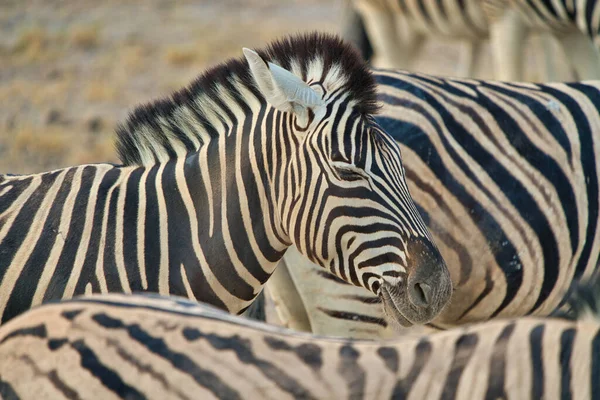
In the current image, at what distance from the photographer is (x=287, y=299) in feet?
16.2

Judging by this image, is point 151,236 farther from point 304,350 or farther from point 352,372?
point 352,372

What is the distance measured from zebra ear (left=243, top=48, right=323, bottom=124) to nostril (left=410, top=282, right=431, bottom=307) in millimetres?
850

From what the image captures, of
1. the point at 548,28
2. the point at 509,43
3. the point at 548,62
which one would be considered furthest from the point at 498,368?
the point at 548,62

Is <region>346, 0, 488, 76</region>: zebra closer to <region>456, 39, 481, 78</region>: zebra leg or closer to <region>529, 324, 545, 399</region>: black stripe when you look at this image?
<region>456, 39, 481, 78</region>: zebra leg

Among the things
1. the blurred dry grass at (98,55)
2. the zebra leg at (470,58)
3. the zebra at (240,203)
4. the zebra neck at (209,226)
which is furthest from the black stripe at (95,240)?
the zebra leg at (470,58)

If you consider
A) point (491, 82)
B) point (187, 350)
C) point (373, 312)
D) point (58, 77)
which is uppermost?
point (58, 77)

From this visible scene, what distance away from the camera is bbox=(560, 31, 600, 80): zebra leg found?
779 cm

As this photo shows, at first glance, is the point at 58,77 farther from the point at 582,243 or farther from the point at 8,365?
the point at 8,365

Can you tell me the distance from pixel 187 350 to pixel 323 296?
220 cm

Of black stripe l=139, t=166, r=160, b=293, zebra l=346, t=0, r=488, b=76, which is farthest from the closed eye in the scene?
zebra l=346, t=0, r=488, b=76

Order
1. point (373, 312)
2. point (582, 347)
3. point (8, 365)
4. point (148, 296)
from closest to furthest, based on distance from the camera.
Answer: point (582, 347) < point (8, 365) < point (148, 296) < point (373, 312)

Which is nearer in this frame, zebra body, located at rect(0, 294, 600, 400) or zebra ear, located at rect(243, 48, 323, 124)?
zebra body, located at rect(0, 294, 600, 400)

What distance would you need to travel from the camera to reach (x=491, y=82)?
489 cm

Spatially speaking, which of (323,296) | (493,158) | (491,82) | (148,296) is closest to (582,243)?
(493,158)
